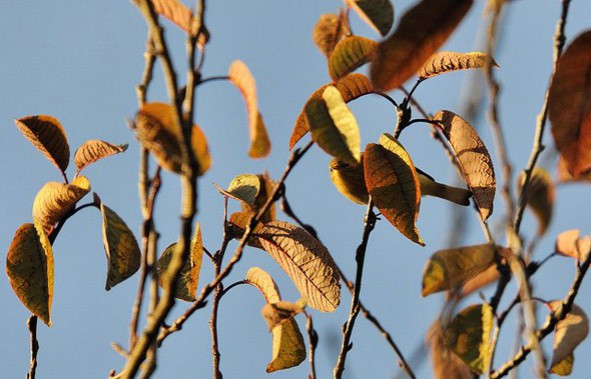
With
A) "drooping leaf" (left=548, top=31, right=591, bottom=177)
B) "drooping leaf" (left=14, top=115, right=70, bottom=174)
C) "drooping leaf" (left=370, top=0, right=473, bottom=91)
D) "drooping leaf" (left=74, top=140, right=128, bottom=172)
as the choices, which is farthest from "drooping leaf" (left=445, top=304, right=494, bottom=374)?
"drooping leaf" (left=14, top=115, right=70, bottom=174)

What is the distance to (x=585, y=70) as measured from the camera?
3.89 feet

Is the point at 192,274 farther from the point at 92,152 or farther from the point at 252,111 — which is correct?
the point at 252,111

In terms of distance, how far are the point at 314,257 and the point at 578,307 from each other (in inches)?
24.2

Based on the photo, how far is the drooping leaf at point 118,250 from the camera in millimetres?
1428

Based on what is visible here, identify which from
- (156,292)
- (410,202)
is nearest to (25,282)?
(156,292)

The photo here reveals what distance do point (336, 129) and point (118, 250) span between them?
0.47 metres

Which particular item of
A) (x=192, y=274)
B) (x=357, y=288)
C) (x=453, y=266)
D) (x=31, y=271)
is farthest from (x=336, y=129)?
(x=31, y=271)

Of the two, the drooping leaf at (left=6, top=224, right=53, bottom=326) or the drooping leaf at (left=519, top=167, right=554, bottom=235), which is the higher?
the drooping leaf at (left=519, top=167, right=554, bottom=235)

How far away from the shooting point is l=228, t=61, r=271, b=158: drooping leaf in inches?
43.4

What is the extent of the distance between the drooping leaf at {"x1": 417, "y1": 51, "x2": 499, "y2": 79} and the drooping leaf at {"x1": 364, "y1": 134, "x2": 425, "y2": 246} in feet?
0.69

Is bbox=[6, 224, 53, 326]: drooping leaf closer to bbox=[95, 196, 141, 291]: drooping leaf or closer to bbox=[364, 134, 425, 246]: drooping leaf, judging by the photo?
bbox=[95, 196, 141, 291]: drooping leaf

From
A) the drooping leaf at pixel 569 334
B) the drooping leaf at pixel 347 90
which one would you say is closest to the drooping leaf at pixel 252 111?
the drooping leaf at pixel 347 90

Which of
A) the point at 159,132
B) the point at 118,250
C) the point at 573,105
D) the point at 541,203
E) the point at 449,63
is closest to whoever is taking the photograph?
the point at 159,132

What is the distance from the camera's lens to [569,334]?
1622 mm
